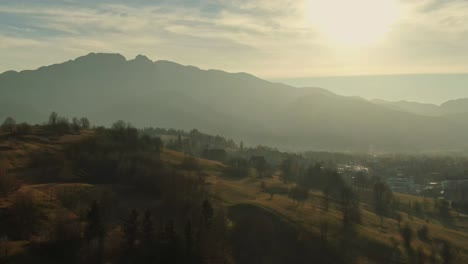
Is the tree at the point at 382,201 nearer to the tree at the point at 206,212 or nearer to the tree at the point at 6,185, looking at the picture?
the tree at the point at 206,212

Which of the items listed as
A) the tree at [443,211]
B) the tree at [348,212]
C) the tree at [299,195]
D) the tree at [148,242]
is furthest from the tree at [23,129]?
the tree at [443,211]

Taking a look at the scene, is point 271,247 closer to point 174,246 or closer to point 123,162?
point 174,246

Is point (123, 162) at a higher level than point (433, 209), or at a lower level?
higher

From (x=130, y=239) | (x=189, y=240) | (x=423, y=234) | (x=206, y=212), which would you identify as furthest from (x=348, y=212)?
(x=130, y=239)

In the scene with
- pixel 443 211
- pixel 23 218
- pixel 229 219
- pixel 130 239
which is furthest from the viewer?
pixel 443 211

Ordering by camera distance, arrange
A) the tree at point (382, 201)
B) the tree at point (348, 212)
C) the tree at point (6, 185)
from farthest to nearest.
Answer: the tree at point (382, 201)
the tree at point (348, 212)
the tree at point (6, 185)

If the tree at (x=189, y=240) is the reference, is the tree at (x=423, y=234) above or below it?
below

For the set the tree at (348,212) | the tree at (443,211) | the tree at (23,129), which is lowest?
the tree at (443,211)

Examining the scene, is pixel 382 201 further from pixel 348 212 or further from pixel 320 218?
pixel 320 218

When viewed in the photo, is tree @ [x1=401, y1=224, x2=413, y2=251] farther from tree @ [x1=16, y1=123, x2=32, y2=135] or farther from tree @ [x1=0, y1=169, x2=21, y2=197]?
tree @ [x1=16, y1=123, x2=32, y2=135]

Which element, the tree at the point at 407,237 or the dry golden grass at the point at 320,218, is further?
the dry golden grass at the point at 320,218

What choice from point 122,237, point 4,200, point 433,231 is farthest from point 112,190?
point 433,231
